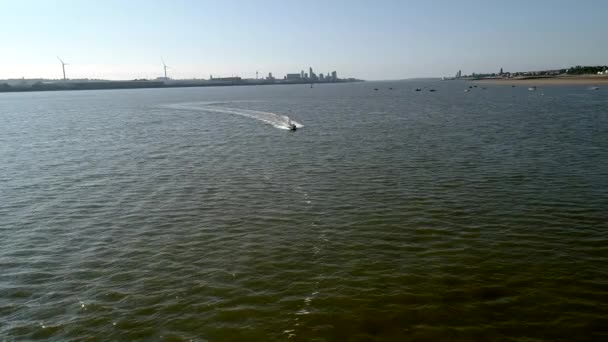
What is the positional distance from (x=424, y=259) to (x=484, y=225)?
6.57 metres

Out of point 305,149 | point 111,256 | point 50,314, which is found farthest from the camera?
point 305,149

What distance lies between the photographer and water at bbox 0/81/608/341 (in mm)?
16266

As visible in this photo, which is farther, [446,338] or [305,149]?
[305,149]

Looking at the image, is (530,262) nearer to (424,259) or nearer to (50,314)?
(424,259)

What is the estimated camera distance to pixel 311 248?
2291 centimetres

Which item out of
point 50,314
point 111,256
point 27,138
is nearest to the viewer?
point 50,314

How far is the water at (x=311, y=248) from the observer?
16.3 meters

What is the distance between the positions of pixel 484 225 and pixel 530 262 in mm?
4931

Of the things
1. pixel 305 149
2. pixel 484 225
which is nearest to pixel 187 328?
pixel 484 225

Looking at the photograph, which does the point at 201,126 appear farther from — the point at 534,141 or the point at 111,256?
the point at 111,256

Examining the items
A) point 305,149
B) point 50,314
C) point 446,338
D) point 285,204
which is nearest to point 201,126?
point 305,149

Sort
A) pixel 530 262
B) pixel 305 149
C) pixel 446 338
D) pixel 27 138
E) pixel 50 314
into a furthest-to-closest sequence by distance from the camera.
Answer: pixel 27 138 → pixel 305 149 → pixel 530 262 → pixel 50 314 → pixel 446 338

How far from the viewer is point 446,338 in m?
15.0

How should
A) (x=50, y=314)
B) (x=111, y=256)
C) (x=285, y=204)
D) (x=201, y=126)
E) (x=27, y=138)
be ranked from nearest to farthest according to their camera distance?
(x=50, y=314) < (x=111, y=256) < (x=285, y=204) < (x=27, y=138) < (x=201, y=126)
